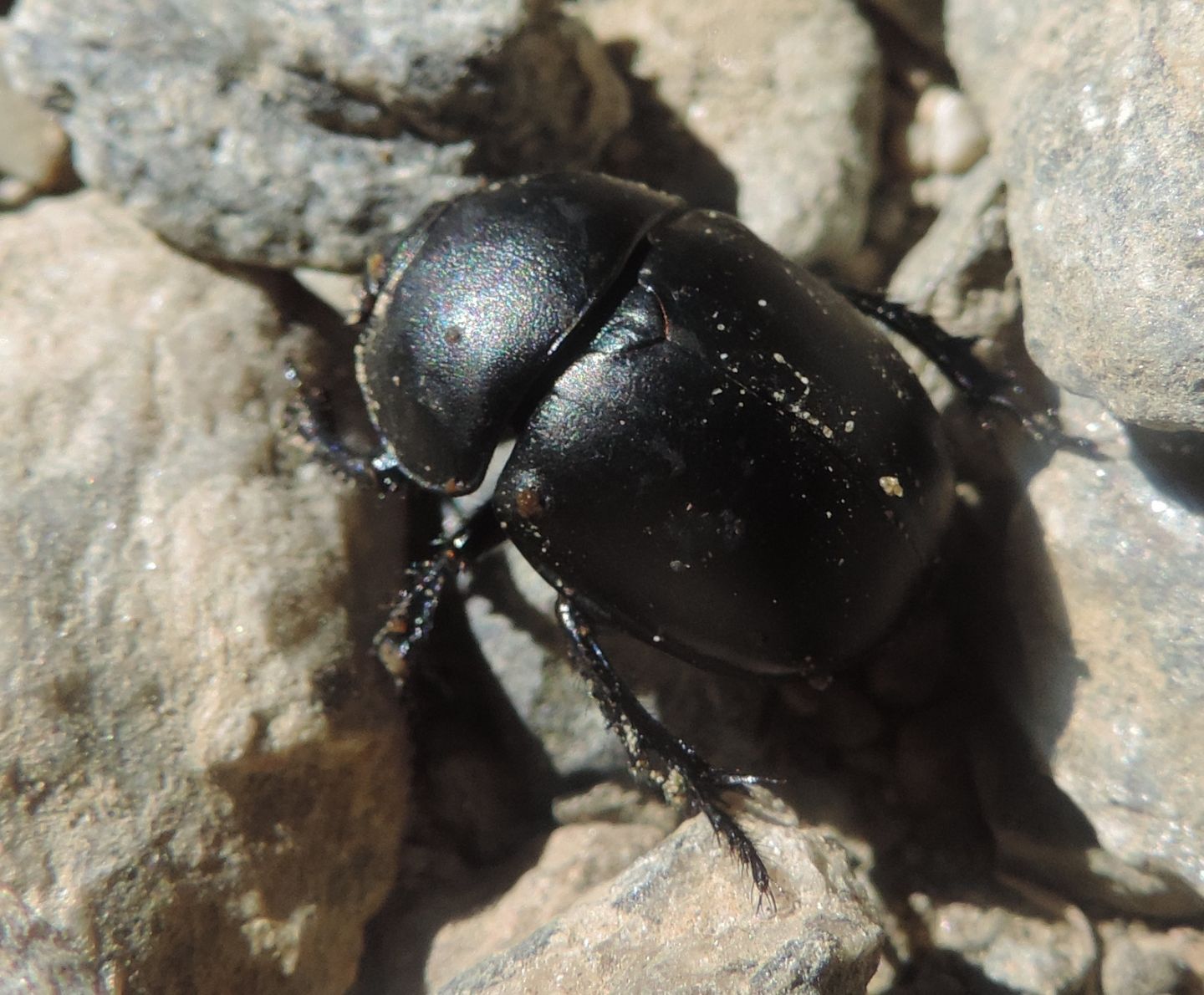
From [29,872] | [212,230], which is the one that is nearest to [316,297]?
[212,230]

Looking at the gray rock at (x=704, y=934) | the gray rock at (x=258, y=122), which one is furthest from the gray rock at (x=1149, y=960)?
the gray rock at (x=258, y=122)

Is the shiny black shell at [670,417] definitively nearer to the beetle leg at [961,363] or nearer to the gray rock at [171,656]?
the beetle leg at [961,363]

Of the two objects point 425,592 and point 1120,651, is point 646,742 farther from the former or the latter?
point 1120,651

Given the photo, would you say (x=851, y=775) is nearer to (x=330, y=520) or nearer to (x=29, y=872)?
(x=330, y=520)

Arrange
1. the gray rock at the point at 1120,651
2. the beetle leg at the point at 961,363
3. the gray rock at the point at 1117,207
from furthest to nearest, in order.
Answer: the beetle leg at the point at 961,363, the gray rock at the point at 1120,651, the gray rock at the point at 1117,207

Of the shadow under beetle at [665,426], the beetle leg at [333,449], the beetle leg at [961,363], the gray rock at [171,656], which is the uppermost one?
the beetle leg at [961,363]

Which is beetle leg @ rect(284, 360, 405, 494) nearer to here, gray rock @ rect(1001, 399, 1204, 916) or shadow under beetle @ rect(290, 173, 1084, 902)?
shadow under beetle @ rect(290, 173, 1084, 902)
